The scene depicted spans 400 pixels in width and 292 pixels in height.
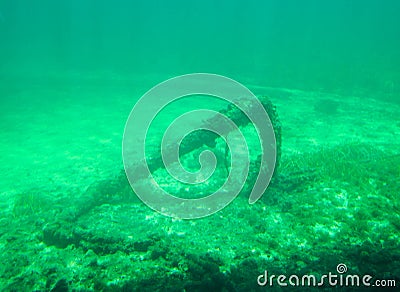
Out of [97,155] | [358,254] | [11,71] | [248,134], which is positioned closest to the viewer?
[358,254]

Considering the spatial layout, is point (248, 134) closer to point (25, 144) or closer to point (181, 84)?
point (25, 144)

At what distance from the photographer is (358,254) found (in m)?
5.28

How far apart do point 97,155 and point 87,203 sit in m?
5.84

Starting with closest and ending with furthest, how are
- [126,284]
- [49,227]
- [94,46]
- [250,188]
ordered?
[126,284] → [49,227] → [250,188] → [94,46]

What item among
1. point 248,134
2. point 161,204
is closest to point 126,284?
point 161,204

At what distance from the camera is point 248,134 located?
49.4ft

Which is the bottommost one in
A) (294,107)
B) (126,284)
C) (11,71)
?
(294,107)

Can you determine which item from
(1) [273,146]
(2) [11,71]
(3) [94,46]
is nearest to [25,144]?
(1) [273,146]

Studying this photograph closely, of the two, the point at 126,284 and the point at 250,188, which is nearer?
the point at 126,284

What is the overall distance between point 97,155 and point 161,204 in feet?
21.9

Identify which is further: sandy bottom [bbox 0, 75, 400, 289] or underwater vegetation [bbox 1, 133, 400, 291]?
sandy bottom [bbox 0, 75, 400, 289]

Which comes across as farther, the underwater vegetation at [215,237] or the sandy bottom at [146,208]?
the sandy bottom at [146,208]

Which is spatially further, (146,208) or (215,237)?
(146,208)

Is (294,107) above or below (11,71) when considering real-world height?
below
